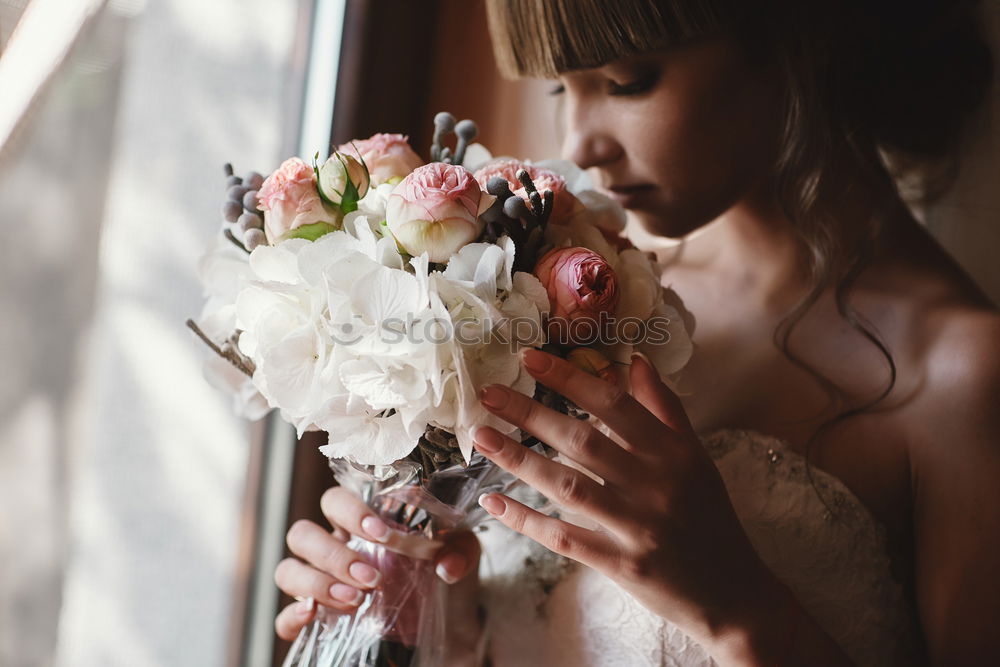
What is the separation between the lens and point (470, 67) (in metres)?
1.67

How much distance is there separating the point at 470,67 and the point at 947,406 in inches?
42.8

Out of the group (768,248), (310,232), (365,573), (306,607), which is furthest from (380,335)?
(768,248)

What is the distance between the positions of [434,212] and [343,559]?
1.49 feet

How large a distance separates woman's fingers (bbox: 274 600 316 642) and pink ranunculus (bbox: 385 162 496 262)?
1.63 ft

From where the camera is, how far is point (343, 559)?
0.94 meters

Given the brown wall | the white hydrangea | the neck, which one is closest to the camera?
the white hydrangea

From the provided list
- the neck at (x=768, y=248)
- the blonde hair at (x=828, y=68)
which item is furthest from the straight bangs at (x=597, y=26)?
the neck at (x=768, y=248)

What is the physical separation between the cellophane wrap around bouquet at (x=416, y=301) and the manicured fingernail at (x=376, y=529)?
0.05 meters

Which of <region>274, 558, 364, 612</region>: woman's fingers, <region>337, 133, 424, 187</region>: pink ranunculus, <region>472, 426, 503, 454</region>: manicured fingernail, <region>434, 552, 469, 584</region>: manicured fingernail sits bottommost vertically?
<region>274, 558, 364, 612</region>: woman's fingers

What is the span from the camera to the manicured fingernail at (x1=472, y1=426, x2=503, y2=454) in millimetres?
685

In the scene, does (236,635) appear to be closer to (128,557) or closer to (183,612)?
(183,612)

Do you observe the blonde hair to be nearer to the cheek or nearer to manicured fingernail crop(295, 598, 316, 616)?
the cheek

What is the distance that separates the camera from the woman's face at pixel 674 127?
1.00 m

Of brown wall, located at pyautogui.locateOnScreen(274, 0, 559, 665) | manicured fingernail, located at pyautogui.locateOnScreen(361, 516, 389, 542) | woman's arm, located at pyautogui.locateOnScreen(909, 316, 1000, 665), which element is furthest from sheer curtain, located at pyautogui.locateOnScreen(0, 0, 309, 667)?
woman's arm, located at pyautogui.locateOnScreen(909, 316, 1000, 665)
